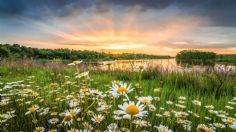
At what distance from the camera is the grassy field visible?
175cm

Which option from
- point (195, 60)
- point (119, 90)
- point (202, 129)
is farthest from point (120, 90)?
point (195, 60)

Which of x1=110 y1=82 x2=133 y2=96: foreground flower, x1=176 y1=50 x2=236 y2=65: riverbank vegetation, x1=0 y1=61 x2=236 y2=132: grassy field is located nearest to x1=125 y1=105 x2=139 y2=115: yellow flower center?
x1=0 y1=61 x2=236 y2=132: grassy field

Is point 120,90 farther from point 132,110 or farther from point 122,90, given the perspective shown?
point 132,110

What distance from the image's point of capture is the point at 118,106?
49.6 inches

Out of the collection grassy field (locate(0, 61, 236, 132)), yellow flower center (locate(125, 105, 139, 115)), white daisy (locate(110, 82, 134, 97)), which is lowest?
grassy field (locate(0, 61, 236, 132))

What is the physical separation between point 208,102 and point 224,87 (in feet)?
6.80

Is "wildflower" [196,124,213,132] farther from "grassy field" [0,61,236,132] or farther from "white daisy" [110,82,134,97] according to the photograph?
"white daisy" [110,82,134,97]

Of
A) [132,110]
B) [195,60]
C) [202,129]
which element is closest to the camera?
→ [132,110]

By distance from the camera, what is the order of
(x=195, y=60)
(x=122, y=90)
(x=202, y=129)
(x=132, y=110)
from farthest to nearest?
(x=195, y=60), (x=202, y=129), (x=122, y=90), (x=132, y=110)

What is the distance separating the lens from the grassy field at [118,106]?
1.75 metres

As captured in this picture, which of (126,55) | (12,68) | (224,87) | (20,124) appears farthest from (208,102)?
(12,68)

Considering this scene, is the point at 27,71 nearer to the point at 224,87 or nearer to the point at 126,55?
the point at 126,55

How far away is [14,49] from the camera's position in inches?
2778

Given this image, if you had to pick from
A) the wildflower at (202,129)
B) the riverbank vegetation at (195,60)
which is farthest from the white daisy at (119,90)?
the riverbank vegetation at (195,60)
